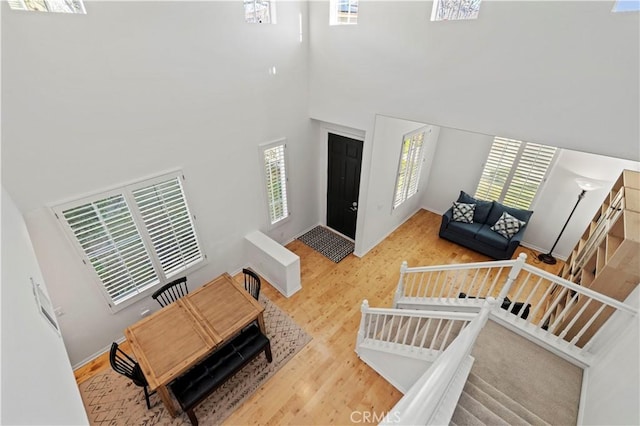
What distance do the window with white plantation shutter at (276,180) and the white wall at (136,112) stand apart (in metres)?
0.21

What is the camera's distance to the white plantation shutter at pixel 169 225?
3664 mm

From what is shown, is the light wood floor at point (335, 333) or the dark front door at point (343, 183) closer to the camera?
the light wood floor at point (335, 333)

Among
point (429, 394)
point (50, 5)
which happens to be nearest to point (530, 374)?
point (429, 394)

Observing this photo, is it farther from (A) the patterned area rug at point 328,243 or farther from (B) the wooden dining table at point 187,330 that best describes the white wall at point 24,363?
(A) the patterned area rug at point 328,243

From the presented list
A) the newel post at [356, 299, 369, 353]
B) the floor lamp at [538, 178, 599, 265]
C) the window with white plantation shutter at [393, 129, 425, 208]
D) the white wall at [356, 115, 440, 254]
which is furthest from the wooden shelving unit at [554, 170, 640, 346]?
the window with white plantation shutter at [393, 129, 425, 208]

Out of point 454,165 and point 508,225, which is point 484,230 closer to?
point 508,225

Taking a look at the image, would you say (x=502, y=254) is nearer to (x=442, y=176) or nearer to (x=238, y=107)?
(x=442, y=176)

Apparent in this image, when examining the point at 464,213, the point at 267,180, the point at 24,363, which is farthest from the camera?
the point at 464,213

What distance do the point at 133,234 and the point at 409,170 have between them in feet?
17.1

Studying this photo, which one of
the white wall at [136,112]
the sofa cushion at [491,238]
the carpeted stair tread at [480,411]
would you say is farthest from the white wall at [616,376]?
the white wall at [136,112]

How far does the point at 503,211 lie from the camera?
595cm

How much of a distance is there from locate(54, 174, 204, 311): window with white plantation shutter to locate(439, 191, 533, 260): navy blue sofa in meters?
5.21

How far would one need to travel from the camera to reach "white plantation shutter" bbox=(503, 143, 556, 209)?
5.37 m

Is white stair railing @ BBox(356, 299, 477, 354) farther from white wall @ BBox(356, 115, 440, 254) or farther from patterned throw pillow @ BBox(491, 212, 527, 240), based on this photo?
patterned throw pillow @ BBox(491, 212, 527, 240)
